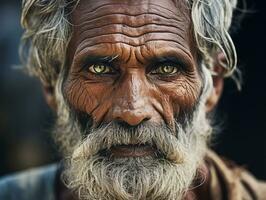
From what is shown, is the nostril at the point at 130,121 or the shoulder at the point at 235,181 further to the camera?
the shoulder at the point at 235,181

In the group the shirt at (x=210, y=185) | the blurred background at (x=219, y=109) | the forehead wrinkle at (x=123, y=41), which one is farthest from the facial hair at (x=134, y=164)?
the blurred background at (x=219, y=109)

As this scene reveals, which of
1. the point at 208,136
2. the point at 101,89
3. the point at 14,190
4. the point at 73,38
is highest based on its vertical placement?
the point at 73,38

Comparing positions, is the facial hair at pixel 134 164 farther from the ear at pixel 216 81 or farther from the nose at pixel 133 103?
the ear at pixel 216 81

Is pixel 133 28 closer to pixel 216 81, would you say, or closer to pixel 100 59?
pixel 100 59

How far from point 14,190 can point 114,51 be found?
0.97 m

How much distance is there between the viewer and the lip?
260cm

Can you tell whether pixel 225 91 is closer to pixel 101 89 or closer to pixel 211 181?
pixel 211 181

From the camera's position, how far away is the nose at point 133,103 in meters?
2.54

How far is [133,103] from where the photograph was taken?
2.54 meters

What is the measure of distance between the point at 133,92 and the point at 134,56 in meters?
0.15

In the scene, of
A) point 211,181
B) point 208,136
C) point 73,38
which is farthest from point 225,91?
point 73,38

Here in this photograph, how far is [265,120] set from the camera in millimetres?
4500

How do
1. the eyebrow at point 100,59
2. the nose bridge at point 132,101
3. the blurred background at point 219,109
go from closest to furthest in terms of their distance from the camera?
the nose bridge at point 132,101
the eyebrow at point 100,59
the blurred background at point 219,109

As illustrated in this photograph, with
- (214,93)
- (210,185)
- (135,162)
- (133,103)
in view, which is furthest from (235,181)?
(133,103)
